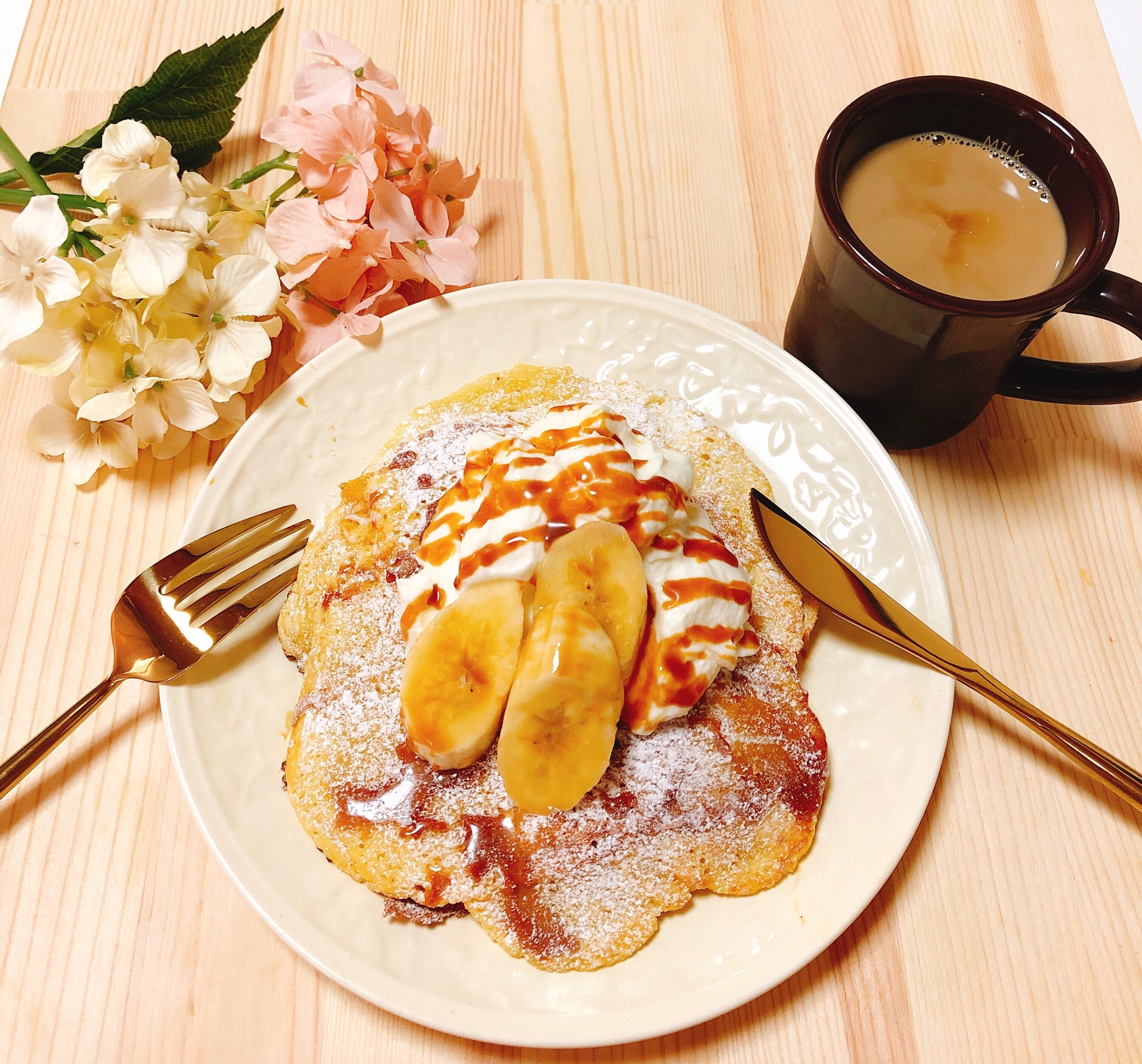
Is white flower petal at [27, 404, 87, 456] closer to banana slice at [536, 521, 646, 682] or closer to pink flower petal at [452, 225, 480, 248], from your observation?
pink flower petal at [452, 225, 480, 248]

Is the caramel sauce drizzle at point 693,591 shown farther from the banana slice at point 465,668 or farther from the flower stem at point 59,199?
the flower stem at point 59,199

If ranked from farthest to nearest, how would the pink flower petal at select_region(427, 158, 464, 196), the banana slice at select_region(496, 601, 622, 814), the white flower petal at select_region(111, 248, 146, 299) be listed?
the pink flower petal at select_region(427, 158, 464, 196) < the white flower petal at select_region(111, 248, 146, 299) < the banana slice at select_region(496, 601, 622, 814)

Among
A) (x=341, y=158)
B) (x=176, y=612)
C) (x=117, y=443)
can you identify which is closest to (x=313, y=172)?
(x=341, y=158)

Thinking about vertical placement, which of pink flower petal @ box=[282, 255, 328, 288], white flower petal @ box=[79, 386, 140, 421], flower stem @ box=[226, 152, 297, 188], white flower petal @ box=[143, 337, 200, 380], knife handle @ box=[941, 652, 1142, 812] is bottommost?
knife handle @ box=[941, 652, 1142, 812]

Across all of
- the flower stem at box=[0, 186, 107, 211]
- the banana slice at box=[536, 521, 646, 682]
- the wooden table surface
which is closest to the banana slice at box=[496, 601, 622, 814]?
the banana slice at box=[536, 521, 646, 682]

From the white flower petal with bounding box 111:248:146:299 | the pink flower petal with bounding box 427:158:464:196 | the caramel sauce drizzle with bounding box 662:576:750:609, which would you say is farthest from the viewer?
the pink flower petal with bounding box 427:158:464:196

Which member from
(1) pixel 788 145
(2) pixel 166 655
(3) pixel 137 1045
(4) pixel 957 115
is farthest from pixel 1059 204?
(3) pixel 137 1045

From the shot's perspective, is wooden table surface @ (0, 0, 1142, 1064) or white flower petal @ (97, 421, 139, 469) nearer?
wooden table surface @ (0, 0, 1142, 1064)

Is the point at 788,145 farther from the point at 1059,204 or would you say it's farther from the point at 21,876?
the point at 21,876
